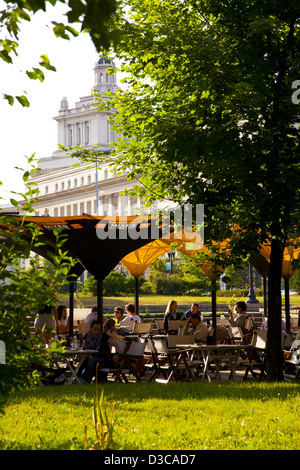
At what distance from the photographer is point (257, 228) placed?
464 inches

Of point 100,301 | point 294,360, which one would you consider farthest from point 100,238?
point 294,360

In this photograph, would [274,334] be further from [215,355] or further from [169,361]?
[169,361]

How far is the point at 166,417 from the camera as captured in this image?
29.0 ft

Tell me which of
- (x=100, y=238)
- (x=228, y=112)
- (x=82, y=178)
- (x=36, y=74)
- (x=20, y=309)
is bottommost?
(x=20, y=309)

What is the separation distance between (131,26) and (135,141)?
2.39 metres

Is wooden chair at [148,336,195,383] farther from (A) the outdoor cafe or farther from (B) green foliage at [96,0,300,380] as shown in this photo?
(B) green foliage at [96,0,300,380]

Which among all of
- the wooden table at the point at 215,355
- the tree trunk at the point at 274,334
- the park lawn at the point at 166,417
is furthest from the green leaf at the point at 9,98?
the tree trunk at the point at 274,334

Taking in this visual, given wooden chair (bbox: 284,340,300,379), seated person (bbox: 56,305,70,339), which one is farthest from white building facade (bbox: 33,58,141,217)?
wooden chair (bbox: 284,340,300,379)

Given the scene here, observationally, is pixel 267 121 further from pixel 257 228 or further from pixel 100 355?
pixel 100 355

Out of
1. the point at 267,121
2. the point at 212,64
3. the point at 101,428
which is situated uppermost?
the point at 212,64

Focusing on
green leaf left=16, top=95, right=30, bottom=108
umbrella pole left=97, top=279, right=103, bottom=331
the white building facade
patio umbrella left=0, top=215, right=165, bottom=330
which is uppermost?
the white building facade

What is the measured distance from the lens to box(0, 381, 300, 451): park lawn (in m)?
7.06

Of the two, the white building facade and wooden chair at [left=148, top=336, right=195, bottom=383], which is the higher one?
the white building facade

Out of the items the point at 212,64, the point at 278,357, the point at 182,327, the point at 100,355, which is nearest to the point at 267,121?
the point at 212,64
